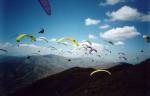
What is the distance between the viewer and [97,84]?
5.64 m

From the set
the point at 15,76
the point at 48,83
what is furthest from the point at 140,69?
the point at 15,76

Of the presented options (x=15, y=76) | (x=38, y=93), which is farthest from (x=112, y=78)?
(x=15, y=76)

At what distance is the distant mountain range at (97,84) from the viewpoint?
16.9ft

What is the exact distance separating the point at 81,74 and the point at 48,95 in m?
1.25

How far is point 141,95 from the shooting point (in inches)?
193

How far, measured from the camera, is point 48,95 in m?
6.19

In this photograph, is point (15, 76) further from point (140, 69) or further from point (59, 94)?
point (140, 69)

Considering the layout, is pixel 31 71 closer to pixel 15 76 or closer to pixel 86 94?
pixel 15 76

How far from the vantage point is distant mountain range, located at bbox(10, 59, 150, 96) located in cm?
515

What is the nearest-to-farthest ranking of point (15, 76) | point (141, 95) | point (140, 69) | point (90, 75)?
point (141, 95), point (140, 69), point (90, 75), point (15, 76)

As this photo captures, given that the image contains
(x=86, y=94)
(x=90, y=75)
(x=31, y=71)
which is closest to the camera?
(x=86, y=94)

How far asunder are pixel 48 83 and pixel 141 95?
304 centimetres

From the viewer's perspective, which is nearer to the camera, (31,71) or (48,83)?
(48,83)

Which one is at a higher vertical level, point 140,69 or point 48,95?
point 140,69
